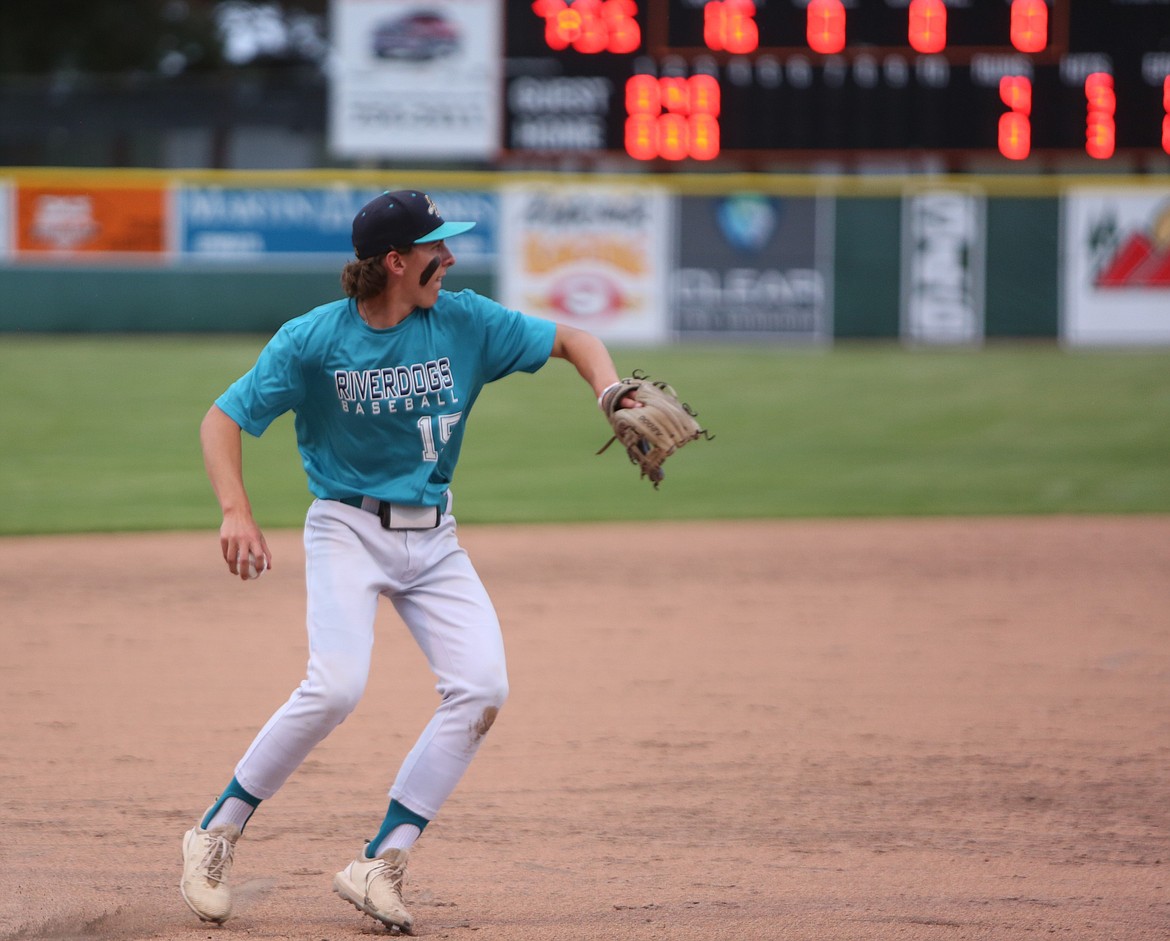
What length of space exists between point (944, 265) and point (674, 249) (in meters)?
3.03

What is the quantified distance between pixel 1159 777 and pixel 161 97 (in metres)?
19.1

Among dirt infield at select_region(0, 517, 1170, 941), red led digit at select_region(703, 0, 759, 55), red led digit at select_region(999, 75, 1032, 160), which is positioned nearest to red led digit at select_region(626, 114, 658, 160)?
red led digit at select_region(703, 0, 759, 55)

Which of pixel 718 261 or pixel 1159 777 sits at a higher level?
pixel 718 261

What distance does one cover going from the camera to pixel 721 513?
9.67 metres

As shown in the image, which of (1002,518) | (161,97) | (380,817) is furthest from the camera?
(161,97)

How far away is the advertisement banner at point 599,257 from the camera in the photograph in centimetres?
1659

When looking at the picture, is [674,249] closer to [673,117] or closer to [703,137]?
[703,137]

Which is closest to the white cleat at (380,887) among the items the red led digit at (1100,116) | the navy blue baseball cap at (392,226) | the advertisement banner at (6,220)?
the navy blue baseball cap at (392,226)

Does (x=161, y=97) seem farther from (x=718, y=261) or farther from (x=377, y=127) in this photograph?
(x=718, y=261)

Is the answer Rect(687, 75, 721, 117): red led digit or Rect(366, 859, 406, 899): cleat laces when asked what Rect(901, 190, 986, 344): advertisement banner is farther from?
Rect(366, 859, 406, 899): cleat laces

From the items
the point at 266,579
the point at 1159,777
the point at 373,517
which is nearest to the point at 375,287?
the point at 373,517

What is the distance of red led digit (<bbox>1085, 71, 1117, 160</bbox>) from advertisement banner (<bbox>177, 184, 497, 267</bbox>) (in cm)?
639

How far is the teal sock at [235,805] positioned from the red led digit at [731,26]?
38.9 ft

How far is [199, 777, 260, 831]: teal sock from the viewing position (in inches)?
131
